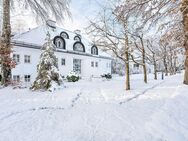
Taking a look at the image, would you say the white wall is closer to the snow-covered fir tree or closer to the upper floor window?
the upper floor window

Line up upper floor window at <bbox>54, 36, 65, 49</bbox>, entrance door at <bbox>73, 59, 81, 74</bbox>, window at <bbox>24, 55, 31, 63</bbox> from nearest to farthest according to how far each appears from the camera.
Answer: window at <bbox>24, 55, 31, 63</bbox> → upper floor window at <bbox>54, 36, 65, 49</bbox> → entrance door at <bbox>73, 59, 81, 74</bbox>

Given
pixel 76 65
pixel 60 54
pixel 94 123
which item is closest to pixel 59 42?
pixel 60 54

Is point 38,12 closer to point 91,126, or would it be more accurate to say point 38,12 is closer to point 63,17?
point 63,17

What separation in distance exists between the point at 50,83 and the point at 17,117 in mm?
7968

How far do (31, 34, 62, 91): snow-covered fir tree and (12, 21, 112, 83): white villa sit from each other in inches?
143

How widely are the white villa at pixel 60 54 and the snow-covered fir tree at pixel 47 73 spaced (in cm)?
364

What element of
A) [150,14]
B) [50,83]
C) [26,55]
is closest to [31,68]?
[26,55]

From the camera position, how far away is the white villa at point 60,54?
24906mm

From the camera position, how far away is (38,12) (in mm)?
17219

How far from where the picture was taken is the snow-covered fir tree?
14630 mm

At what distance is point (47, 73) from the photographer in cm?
1508

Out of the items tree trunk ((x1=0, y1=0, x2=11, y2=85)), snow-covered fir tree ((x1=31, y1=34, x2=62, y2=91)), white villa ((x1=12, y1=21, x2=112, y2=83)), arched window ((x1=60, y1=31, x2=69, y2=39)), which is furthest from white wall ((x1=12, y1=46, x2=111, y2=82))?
arched window ((x1=60, y1=31, x2=69, y2=39))

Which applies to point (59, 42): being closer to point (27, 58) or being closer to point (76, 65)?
A: point (76, 65)

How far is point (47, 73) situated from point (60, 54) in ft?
50.1
